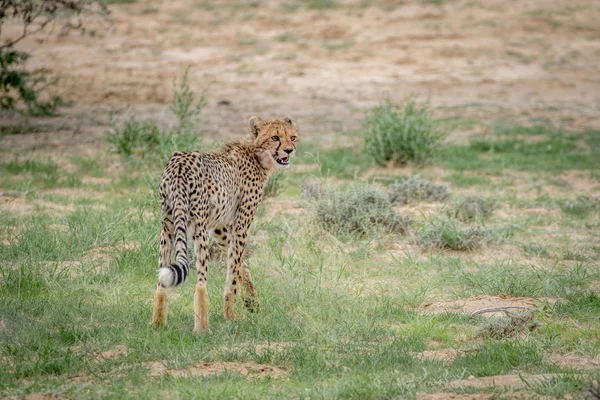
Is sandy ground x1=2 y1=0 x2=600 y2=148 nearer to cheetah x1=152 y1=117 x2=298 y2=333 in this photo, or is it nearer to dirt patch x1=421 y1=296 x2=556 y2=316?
cheetah x1=152 y1=117 x2=298 y2=333

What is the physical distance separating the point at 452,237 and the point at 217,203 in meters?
2.37

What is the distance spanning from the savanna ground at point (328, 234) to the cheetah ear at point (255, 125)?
871 mm

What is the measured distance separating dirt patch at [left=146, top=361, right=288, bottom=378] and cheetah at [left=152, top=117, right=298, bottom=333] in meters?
0.40

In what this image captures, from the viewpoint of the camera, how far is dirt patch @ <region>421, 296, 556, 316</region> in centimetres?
571

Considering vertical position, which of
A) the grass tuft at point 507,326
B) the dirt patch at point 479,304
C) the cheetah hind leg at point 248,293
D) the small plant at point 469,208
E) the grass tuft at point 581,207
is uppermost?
the cheetah hind leg at point 248,293

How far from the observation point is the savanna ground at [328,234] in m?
4.59

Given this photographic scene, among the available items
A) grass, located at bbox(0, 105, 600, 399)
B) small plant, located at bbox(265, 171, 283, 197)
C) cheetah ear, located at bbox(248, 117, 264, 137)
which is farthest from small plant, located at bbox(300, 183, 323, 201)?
cheetah ear, located at bbox(248, 117, 264, 137)

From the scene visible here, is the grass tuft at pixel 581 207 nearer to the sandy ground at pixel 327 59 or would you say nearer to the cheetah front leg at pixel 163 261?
the sandy ground at pixel 327 59

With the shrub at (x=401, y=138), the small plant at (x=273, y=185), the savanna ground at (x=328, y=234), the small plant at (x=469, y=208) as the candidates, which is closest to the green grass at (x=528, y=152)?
the savanna ground at (x=328, y=234)

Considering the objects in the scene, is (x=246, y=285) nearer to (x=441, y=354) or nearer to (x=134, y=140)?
(x=441, y=354)

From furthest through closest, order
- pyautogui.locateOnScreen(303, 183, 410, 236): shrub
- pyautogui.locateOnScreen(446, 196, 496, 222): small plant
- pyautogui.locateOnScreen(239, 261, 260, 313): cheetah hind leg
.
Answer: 1. pyautogui.locateOnScreen(446, 196, 496, 222): small plant
2. pyautogui.locateOnScreen(303, 183, 410, 236): shrub
3. pyautogui.locateOnScreen(239, 261, 260, 313): cheetah hind leg

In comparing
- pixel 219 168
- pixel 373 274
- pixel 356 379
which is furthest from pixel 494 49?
pixel 356 379

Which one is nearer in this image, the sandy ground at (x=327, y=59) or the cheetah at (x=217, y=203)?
the cheetah at (x=217, y=203)

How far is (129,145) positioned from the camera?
953cm
